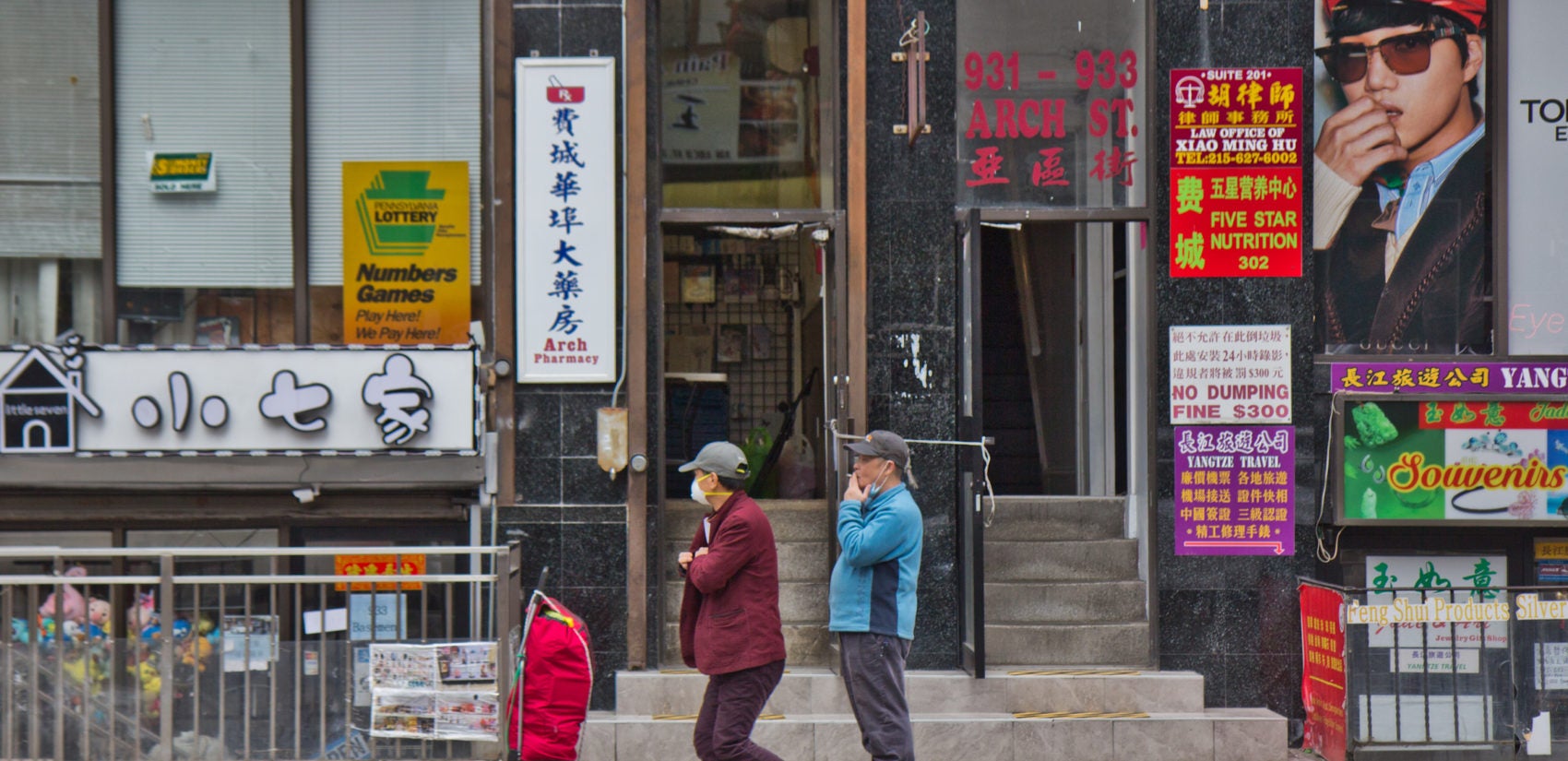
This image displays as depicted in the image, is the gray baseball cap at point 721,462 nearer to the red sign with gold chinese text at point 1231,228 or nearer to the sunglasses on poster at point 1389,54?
the red sign with gold chinese text at point 1231,228

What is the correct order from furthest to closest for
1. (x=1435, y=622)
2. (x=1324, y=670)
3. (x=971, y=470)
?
(x=971, y=470) < (x=1324, y=670) < (x=1435, y=622)

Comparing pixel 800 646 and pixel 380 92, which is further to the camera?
pixel 380 92

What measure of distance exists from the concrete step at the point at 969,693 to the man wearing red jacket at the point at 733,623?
2.25m

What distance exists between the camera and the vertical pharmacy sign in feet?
30.6

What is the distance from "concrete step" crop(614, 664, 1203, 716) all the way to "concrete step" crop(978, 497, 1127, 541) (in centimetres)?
121

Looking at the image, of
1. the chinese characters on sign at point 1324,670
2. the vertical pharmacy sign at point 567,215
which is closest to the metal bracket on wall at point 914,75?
the vertical pharmacy sign at point 567,215

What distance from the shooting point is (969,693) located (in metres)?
9.00

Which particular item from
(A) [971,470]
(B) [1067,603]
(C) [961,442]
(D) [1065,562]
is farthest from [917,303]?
(B) [1067,603]

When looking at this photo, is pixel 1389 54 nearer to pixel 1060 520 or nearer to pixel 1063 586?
pixel 1060 520

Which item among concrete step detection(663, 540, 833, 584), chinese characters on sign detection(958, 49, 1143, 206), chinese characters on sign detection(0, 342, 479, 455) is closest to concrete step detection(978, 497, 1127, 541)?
concrete step detection(663, 540, 833, 584)

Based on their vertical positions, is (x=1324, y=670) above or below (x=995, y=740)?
above

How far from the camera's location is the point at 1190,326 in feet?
31.1

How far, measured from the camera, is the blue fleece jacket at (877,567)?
22.7 feet

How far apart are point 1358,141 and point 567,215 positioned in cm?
543
